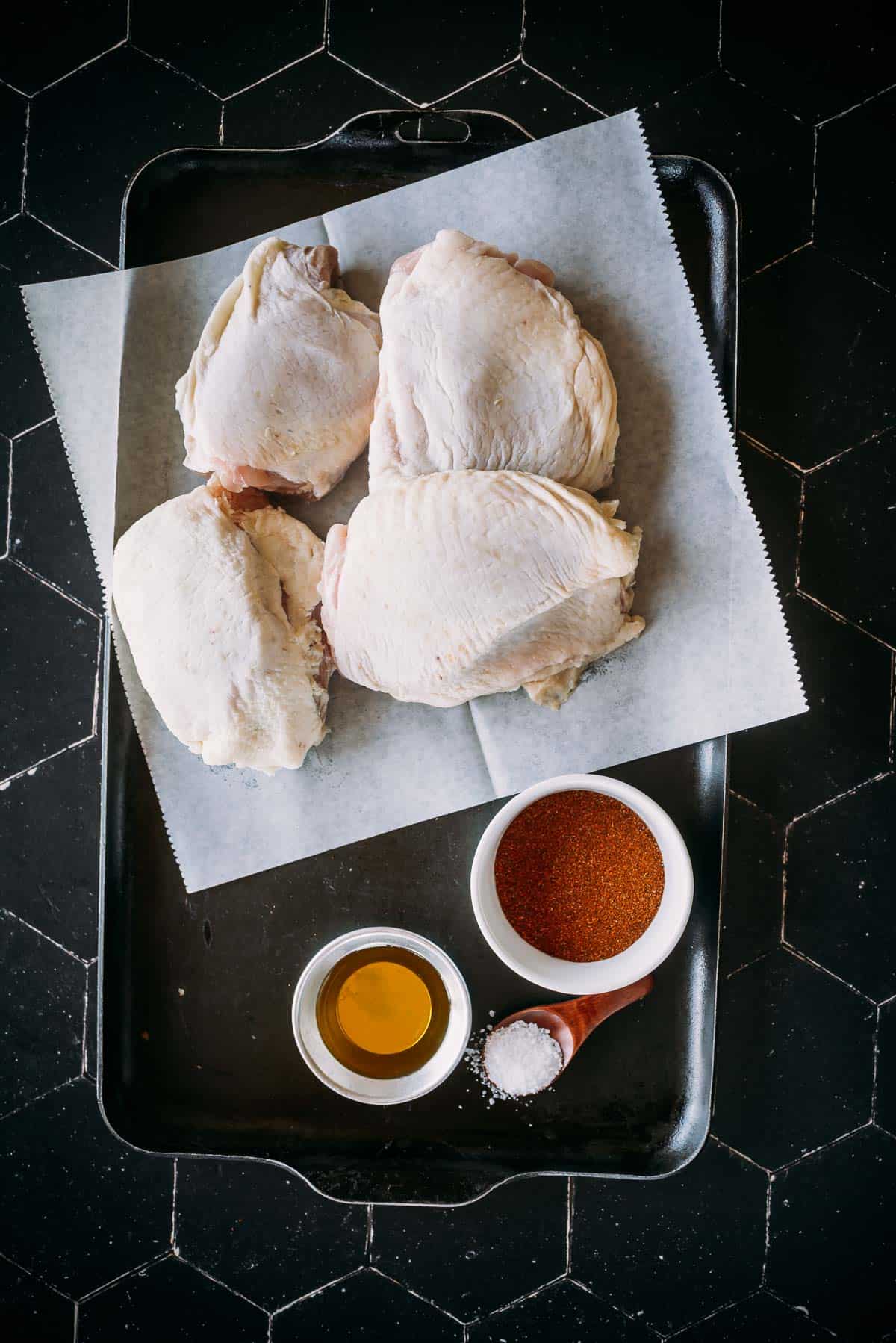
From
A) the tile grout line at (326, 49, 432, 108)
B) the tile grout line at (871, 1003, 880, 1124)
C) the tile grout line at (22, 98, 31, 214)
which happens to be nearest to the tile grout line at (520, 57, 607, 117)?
the tile grout line at (326, 49, 432, 108)

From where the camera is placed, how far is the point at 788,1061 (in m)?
1.35

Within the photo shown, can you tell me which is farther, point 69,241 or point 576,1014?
point 69,241

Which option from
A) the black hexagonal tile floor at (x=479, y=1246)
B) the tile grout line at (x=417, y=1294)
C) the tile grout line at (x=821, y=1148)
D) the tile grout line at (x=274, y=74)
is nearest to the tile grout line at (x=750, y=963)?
the tile grout line at (x=821, y=1148)

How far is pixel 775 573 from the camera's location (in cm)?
132

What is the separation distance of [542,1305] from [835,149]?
1715 millimetres

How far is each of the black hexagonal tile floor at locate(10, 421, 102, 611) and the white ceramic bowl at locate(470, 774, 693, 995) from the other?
73 cm

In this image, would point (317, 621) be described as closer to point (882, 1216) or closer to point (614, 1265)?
point (614, 1265)

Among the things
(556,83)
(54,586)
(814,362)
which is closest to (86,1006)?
(54,586)

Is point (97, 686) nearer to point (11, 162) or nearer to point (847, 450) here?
point (11, 162)

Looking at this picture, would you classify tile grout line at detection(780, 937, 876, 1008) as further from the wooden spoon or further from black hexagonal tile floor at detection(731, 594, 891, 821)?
the wooden spoon

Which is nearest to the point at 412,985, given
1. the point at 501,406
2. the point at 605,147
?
the point at 501,406

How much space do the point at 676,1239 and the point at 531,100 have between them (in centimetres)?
165

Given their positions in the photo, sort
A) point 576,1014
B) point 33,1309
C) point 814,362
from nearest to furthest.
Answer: point 576,1014 → point 814,362 → point 33,1309

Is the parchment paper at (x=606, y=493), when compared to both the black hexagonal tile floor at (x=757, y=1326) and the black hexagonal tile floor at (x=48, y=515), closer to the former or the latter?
the black hexagonal tile floor at (x=48, y=515)
